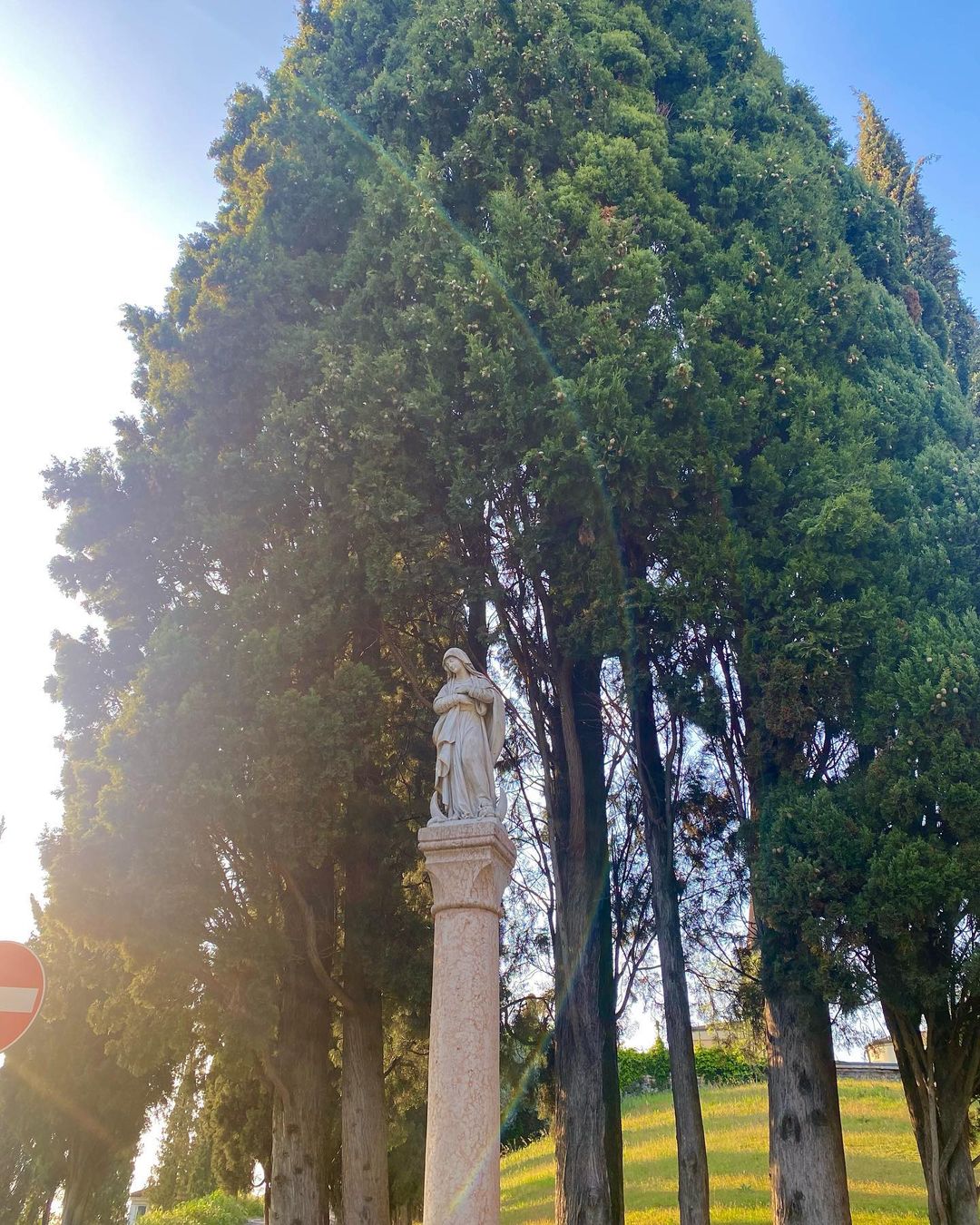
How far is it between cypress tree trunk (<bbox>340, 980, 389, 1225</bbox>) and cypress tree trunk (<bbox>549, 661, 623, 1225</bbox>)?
7.17ft

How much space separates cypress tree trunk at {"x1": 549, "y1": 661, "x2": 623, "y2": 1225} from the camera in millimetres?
9531

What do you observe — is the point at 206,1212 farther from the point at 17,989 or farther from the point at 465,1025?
the point at 17,989

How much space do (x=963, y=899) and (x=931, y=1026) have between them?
1325 millimetres

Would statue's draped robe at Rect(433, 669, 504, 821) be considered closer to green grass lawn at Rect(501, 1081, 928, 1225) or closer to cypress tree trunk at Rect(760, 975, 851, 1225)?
cypress tree trunk at Rect(760, 975, 851, 1225)

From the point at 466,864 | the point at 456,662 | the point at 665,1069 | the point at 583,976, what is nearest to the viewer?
the point at 466,864

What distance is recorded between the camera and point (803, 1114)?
9.02m

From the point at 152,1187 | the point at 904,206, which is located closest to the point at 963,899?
the point at 904,206

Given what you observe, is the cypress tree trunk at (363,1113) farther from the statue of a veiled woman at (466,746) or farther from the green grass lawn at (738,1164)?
the statue of a veiled woman at (466,746)

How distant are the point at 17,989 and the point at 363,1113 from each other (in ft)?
25.8

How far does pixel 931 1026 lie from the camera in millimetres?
8789

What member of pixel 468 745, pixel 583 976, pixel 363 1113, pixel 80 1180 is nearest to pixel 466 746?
pixel 468 745

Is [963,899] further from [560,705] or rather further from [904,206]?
[904,206]

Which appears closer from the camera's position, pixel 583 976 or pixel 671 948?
pixel 583 976

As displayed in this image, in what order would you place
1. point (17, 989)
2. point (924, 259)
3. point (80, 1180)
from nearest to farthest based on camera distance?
point (17, 989) → point (924, 259) → point (80, 1180)
